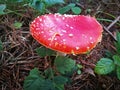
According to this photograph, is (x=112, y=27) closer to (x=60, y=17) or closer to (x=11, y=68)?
(x=60, y=17)

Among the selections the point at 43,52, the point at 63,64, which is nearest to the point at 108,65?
the point at 63,64

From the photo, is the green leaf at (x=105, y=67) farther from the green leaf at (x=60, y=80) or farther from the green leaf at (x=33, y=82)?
the green leaf at (x=33, y=82)

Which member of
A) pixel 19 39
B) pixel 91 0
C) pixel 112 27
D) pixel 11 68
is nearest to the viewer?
pixel 11 68

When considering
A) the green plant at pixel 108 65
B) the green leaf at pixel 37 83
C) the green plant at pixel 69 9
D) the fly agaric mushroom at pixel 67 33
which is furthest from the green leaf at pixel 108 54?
the green leaf at pixel 37 83

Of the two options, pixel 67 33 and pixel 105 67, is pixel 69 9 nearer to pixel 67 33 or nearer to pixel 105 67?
pixel 67 33

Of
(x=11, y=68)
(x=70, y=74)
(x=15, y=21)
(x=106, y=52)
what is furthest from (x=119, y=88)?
(x=15, y=21)
